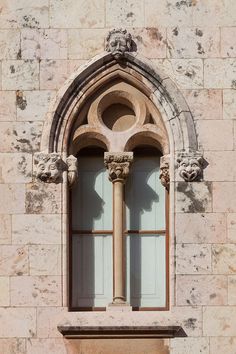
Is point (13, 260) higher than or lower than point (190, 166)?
lower

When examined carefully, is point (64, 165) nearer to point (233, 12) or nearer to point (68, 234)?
point (68, 234)

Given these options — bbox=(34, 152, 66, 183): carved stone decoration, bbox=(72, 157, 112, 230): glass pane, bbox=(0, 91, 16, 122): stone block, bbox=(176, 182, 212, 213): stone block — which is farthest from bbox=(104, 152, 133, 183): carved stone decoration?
bbox=(0, 91, 16, 122): stone block

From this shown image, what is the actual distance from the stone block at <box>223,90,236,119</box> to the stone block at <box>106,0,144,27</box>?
129 centimetres

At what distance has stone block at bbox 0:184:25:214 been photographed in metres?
19.5

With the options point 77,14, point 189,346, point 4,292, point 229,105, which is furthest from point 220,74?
point 4,292

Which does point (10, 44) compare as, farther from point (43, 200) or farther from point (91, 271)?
point (91, 271)

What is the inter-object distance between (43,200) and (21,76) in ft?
4.79

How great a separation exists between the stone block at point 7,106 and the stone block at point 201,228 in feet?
A: 7.22

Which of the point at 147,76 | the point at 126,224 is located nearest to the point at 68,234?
the point at 126,224

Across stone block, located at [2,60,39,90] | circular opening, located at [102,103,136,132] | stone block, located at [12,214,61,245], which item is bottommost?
stone block, located at [12,214,61,245]

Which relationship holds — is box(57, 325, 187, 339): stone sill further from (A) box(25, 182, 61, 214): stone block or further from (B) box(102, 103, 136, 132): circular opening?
(B) box(102, 103, 136, 132): circular opening

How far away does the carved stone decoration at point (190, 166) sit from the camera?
1953cm

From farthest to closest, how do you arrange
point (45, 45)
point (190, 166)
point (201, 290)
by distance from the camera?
point (45, 45) < point (190, 166) < point (201, 290)

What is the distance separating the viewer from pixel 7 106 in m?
19.8
